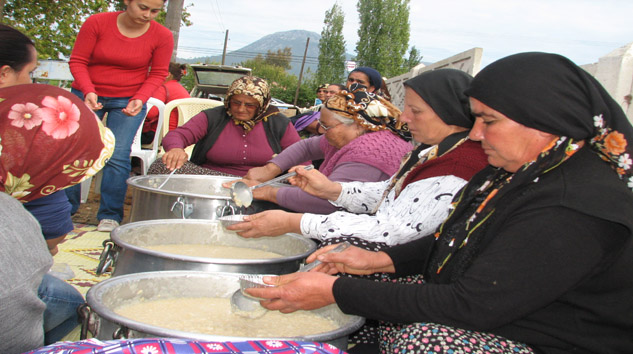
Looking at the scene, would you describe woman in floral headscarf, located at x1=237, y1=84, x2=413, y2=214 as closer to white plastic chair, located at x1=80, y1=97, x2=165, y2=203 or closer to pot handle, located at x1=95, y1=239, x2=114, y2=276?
pot handle, located at x1=95, y1=239, x2=114, y2=276

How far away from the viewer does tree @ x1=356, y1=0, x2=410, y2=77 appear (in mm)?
34500

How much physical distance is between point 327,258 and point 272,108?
247 cm

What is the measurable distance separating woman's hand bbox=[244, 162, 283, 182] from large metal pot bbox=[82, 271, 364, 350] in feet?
5.33

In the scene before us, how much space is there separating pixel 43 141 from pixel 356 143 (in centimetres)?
133

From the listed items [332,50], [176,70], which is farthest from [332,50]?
[176,70]

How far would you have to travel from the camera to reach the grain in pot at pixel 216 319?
1456 millimetres

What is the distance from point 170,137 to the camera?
141 inches

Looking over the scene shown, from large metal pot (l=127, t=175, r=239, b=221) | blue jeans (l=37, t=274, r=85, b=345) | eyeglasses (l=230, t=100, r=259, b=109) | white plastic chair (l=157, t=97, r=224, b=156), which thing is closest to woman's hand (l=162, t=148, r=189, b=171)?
large metal pot (l=127, t=175, r=239, b=221)

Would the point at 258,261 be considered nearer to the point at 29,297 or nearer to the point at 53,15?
the point at 29,297

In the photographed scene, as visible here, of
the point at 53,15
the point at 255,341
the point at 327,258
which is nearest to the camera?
the point at 255,341

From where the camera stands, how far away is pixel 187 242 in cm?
227

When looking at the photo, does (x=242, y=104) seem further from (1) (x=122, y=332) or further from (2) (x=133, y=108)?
(1) (x=122, y=332)

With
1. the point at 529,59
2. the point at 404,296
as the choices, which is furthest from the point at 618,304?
the point at 529,59

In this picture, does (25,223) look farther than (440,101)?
Result: No
